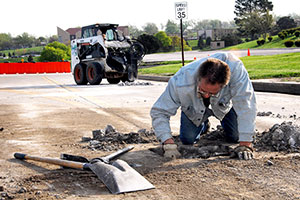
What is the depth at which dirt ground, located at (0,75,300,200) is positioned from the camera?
11.7 feet

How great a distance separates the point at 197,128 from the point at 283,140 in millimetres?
1052

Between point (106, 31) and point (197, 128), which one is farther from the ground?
point (106, 31)

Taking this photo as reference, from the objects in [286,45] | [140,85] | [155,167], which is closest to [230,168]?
[155,167]

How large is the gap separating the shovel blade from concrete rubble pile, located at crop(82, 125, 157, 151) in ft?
4.53

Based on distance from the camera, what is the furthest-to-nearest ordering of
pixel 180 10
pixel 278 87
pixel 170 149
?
pixel 180 10 → pixel 278 87 → pixel 170 149

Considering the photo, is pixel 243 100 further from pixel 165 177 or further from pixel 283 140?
pixel 165 177

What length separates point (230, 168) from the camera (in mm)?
Answer: 4320

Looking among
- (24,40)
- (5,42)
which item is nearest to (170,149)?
(24,40)

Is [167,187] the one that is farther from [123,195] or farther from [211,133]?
[211,133]

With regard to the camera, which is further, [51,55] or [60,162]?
[51,55]

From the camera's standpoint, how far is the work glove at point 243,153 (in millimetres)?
4609

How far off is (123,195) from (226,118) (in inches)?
92.6

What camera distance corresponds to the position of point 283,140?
5.20 metres

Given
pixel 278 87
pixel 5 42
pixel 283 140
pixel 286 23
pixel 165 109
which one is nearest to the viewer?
pixel 165 109
